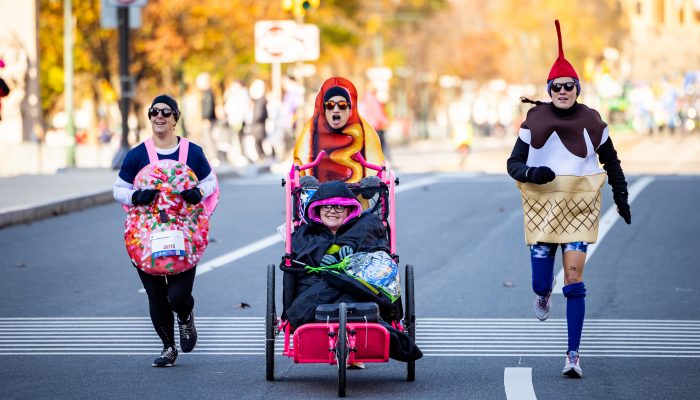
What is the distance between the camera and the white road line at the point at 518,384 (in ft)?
25.8

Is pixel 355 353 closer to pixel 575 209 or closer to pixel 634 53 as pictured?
pixel 575 209

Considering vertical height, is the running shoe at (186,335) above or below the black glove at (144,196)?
below

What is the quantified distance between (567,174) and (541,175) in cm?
32

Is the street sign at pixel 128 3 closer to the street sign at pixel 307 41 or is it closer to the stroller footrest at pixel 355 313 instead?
the street sign at pixel 307 41

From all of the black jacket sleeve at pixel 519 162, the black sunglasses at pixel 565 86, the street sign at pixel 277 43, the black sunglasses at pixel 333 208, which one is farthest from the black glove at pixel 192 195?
the street sign at pixel 277 43

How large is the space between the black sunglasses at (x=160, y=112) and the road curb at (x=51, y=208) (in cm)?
1034

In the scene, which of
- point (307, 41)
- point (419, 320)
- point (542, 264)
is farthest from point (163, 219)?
point (307, 41)

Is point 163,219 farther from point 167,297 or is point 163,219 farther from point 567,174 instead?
point 567,174

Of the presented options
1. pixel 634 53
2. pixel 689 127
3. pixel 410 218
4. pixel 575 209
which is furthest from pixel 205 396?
pixel 634 53

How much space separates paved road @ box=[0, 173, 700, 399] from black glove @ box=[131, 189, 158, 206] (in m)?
0.95

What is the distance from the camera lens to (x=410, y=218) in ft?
65.5

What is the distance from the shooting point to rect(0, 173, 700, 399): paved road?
8.27 m

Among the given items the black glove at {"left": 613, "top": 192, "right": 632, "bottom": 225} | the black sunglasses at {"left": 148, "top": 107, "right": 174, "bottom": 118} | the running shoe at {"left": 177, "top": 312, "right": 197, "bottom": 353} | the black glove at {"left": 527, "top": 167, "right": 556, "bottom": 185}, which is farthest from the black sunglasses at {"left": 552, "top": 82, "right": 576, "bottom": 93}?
the running shoe at {"left": 177, "top": 312, "right": 197, "bottom": 353}

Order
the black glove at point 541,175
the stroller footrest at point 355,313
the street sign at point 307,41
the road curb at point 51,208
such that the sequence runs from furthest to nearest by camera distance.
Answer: the street sign at point 307,41 < the road curb at point 51,208 < the black glove at point 541,175 < the stroller footrest at point 355,313
